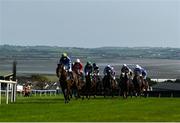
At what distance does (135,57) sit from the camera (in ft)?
492

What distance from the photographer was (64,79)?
3008 centimetres

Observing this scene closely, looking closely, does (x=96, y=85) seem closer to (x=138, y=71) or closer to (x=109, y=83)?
(x=109, y=83)

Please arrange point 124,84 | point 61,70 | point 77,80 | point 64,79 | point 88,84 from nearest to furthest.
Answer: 1. point 61,70
2. point 64,79
3. point 77,80
4. point 88,84
5. point 124,84

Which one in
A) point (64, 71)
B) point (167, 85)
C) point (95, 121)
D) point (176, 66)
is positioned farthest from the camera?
point (176, 66)

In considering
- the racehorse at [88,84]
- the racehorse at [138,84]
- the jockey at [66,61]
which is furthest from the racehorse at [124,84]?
the jockey at [66,61]

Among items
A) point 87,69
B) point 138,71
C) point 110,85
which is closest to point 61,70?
point 87,69

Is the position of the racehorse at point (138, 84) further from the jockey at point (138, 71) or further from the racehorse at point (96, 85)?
the racehorse at point (96, 85)

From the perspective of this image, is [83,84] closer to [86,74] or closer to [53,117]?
[86,74]

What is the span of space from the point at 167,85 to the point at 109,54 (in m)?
101

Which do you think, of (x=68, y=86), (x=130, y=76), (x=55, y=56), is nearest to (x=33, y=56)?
(x=55, y=56)

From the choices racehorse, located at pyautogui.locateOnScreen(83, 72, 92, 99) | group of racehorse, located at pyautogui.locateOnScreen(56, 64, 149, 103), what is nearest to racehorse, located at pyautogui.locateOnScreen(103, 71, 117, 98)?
group of racehorse, located at pyautogui.locateOnScreen(56, 64, 149, 103)

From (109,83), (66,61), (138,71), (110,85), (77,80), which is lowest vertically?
(110,85)

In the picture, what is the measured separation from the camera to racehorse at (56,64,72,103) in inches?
A: 1154

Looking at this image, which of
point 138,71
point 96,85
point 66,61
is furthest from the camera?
point 138,71
